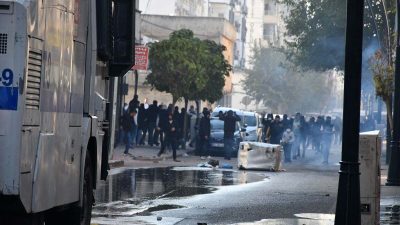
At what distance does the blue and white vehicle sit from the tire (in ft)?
0.03

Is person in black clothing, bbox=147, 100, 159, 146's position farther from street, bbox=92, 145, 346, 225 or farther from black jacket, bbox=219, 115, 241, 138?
street, bbox=92, 145, 346, 225

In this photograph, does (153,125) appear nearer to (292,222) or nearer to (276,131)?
(276,131)

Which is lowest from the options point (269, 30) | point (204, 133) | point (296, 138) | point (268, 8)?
point (296, 138)

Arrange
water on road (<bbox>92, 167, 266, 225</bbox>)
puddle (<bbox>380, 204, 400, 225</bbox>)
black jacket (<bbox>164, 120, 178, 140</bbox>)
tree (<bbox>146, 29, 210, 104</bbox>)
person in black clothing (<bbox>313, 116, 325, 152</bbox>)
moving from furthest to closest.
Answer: tree (<bbox>146, 29, 210, 104</bbox>), person in black clothing (<bbox>313, 116, 325, 152</bbox>), black jacket (<bbox>164, 120, 178, 140</bbox>), water on road (<bbox>92, 167, 266, 225</bbox>), puddle (<bbox>380, 204, 400, 225</bbox>)

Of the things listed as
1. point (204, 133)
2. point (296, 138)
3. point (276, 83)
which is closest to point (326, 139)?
point (296, 138)

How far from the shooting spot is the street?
16.0 meters

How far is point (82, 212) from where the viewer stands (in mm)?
11961

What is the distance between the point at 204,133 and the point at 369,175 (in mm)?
25664

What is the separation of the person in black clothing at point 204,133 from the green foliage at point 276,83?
190 feet

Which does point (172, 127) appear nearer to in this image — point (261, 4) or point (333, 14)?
point (333, 14)

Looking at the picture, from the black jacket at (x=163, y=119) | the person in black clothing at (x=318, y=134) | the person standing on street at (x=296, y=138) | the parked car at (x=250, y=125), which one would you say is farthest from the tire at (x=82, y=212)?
the person in black clothing at (x=318, y=134)

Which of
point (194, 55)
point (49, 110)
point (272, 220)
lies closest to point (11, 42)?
point (49, 110)

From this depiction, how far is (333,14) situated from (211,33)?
28013 mm

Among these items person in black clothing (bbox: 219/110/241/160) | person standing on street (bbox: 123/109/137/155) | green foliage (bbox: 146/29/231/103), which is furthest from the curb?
green foliage (bbox: 146/29/231/103)
